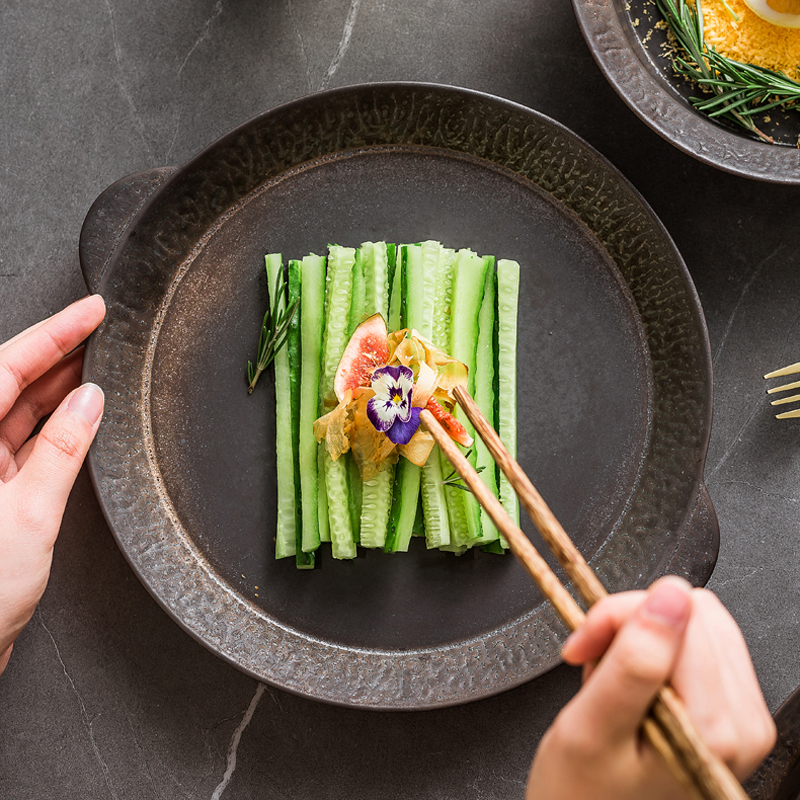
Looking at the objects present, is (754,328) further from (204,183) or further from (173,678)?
(173,678)

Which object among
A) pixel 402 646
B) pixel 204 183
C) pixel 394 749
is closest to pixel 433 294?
pixel 204 183

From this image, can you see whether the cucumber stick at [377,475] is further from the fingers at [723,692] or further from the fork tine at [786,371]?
the fork tine at [786,371]

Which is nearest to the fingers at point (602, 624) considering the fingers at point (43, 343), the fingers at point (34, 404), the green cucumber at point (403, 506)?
the green cucumber at point (403, 506)

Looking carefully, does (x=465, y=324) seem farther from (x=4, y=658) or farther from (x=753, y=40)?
(x=4, y=658)

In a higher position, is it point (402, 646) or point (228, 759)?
point (402, 646)

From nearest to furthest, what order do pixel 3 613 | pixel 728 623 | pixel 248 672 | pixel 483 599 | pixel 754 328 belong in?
pixel 728 623, pixel 3 613, pixel 248 672, pixel 483 599, pixel 754 328

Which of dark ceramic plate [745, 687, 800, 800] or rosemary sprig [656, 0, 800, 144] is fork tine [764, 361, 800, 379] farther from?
dark ceramic plate [745, 687, 800, 800]

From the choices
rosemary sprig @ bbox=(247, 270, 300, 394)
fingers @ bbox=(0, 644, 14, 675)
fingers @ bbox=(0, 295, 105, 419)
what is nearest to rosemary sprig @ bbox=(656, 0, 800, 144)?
rosemary sprig @ bbox=(247, 270, 300, 394)

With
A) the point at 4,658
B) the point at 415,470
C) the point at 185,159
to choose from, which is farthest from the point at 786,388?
the point at 4,658
